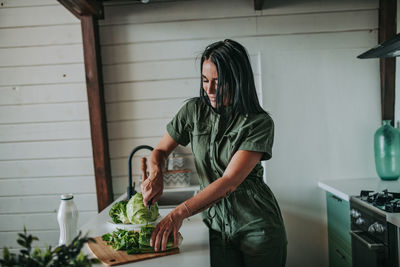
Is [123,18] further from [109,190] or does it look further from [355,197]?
[355,197]

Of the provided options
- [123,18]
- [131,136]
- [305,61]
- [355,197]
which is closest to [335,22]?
[305,61]

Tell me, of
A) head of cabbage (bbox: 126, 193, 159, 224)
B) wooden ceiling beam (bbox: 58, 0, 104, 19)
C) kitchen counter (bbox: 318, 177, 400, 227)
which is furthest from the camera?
wooden ceiling beam (bbox: 58, 0, 104, 19)

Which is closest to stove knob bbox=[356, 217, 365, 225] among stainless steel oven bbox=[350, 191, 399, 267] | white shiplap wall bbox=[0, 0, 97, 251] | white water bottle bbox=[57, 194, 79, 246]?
stainless steel oven bbox=[350, 191, 399, 267]

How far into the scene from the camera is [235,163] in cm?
162

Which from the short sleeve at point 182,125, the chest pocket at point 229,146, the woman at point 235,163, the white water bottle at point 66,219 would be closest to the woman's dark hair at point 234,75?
the woman at point 235,163

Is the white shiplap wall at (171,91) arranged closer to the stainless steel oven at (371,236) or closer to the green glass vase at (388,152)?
the green glass vase at (388,152)

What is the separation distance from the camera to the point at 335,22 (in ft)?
8.97

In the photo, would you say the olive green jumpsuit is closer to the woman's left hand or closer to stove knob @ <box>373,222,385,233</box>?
the woman's left hand

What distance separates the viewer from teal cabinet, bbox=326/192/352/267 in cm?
226

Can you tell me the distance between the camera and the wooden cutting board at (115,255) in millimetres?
1246

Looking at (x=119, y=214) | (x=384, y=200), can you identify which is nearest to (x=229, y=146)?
(x=119, y=214)

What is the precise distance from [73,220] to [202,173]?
662 mm

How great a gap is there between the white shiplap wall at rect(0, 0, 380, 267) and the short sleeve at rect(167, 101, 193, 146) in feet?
2.96

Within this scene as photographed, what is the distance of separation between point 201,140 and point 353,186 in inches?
49.7
